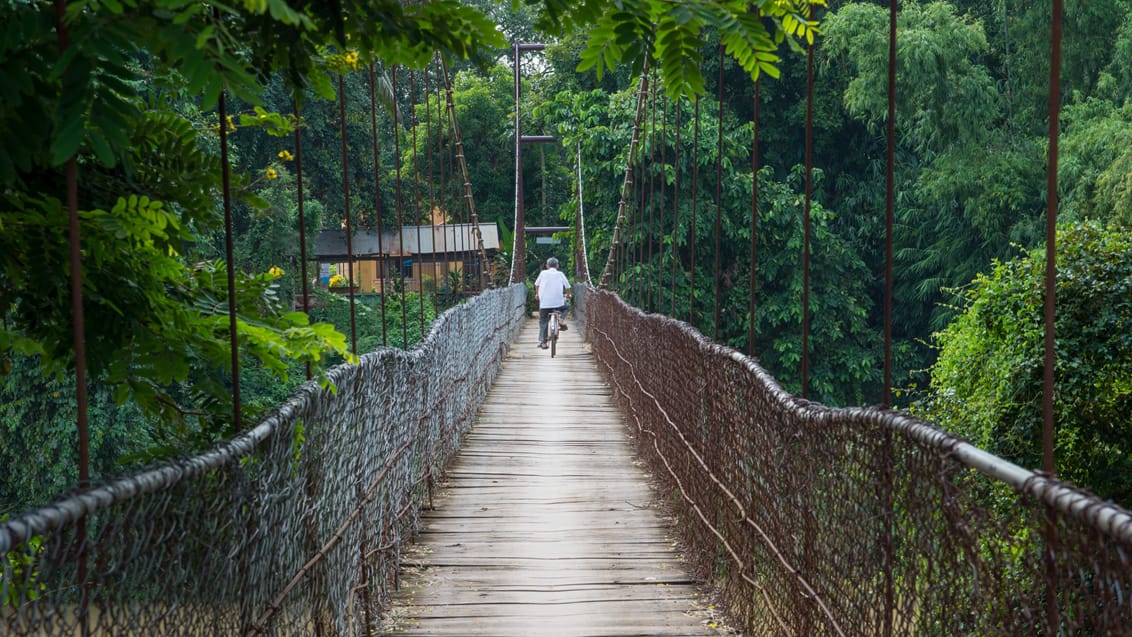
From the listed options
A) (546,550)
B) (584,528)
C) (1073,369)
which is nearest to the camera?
(546,550)

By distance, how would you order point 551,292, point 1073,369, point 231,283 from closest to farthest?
1. point 231,283
2. point 1073,369
3. point 551,292

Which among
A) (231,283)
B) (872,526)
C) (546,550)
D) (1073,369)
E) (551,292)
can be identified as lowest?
(546,550)

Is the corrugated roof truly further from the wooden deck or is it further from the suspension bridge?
the suspension bridge

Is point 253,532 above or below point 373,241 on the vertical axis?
below

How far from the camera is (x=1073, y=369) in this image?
682cm

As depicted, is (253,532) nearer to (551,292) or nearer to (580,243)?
(551,292)

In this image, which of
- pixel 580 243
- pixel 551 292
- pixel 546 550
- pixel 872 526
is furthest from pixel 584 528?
pixel 580 243

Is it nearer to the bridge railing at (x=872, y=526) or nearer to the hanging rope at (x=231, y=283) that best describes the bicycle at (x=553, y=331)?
the bridge railing at (x=872, y=526)

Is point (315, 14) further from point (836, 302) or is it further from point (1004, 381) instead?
point (836, 302)

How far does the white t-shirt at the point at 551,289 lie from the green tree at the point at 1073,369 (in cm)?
556

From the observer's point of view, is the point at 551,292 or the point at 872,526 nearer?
the point at 872,526

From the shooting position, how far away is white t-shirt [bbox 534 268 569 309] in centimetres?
1283

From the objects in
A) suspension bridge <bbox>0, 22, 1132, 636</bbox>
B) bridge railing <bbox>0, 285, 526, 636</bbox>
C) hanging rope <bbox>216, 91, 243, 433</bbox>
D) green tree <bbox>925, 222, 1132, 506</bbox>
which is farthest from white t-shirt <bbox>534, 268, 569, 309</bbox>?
hanging rope <bbox>216, 91, 243, 433</bbox>

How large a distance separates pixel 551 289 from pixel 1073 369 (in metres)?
6.78
